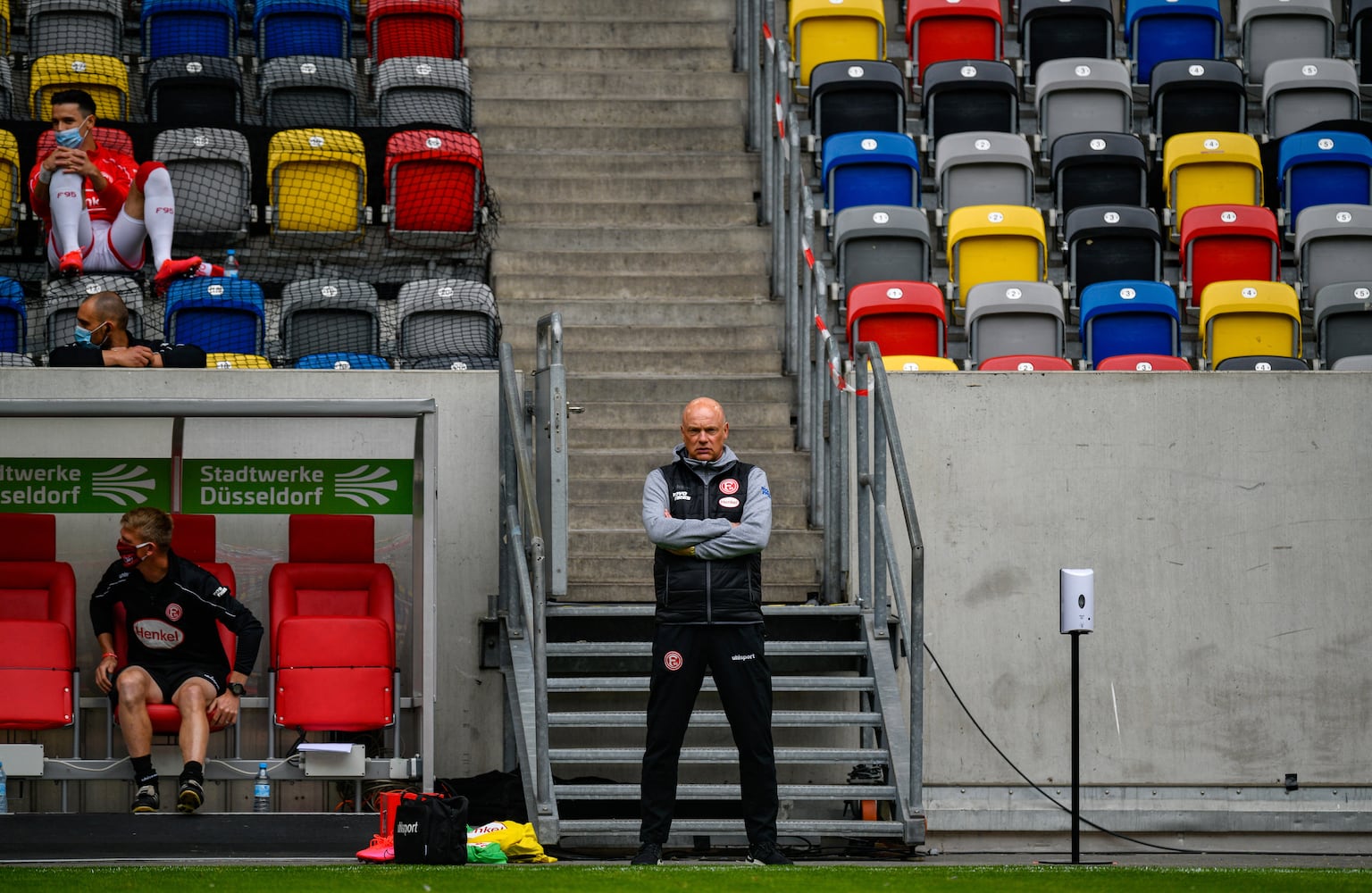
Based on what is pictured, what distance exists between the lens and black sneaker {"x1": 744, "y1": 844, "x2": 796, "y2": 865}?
24.0 ft

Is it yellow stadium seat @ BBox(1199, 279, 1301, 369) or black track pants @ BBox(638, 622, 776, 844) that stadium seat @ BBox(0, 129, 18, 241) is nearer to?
black track pants @ BBox(638, 622, 776, 844)

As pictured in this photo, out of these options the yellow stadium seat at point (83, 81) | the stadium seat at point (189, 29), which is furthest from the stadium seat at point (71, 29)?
the yellow stadium seat at point (83, 81)

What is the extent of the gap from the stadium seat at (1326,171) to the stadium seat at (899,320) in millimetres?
3252

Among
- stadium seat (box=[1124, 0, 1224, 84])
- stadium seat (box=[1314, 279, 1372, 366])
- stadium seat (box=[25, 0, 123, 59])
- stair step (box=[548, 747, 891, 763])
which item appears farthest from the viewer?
stadium seat (box=[1124, 0, 1224, 84])

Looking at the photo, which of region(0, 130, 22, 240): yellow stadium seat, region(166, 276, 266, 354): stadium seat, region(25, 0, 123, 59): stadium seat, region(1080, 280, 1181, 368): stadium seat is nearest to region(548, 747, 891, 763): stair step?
region(166, 276, 266, 354): stadium seat

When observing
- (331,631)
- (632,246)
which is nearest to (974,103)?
(632,246)

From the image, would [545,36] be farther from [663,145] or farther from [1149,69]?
[1149,69]

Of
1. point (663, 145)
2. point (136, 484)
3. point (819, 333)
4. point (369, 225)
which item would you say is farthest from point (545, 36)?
point (136, 484)

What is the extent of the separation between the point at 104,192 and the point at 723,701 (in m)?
5.42

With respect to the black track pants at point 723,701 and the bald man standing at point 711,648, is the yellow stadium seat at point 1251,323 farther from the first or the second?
the black track pants at point 723,701

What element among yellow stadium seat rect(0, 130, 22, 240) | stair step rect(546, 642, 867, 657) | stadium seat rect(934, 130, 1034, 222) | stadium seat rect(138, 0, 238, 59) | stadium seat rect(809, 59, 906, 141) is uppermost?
stadium seat rect(138, 0, 238, 59)

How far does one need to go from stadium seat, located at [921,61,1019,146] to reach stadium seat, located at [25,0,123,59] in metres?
5.81

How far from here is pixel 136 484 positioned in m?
9.11

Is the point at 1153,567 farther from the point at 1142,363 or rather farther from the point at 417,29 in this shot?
the point at 417,29
